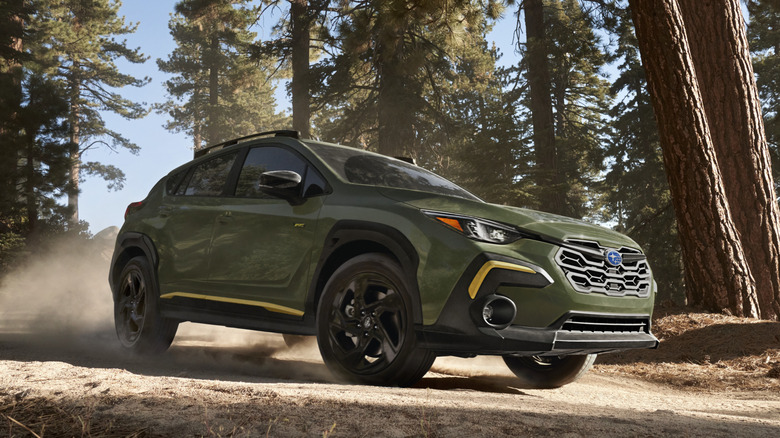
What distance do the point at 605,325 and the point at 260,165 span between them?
3.17m

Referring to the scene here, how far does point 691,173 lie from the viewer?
29.7ft

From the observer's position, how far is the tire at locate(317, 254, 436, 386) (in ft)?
14.2

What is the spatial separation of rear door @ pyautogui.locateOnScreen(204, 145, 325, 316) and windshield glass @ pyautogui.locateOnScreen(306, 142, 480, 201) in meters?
0.20

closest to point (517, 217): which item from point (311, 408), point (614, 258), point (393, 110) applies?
point (614, 258)

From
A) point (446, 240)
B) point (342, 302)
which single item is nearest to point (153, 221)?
point (342, 302)

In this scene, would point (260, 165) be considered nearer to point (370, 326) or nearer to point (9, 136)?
point (370, 326)

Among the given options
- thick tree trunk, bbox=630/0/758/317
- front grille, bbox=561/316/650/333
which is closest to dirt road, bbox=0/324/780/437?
front grille, bbox=561/316/650/333

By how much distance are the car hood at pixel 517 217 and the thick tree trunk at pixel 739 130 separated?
647cm

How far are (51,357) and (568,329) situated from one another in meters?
4.61

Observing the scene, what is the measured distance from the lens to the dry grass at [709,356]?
6844 mm

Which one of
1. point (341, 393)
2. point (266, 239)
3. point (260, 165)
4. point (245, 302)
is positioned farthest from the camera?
point (260, 165)

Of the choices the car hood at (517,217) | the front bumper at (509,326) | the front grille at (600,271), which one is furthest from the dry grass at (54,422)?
the front grille at (600,271)

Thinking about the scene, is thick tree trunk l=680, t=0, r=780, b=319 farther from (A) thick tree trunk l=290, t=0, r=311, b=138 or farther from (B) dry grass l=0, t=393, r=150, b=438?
(A) thick tree trunk l=290, t=0, r=311, b=138

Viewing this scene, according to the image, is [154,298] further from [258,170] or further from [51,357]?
[258,170]
